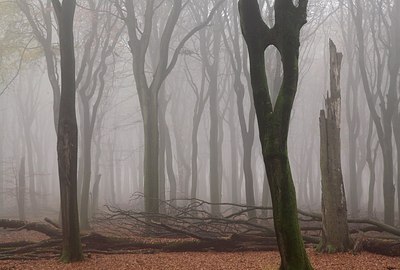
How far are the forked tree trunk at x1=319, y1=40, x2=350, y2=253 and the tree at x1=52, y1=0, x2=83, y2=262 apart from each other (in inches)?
206

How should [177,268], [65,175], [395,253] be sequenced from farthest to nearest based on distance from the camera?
[395,253] → [65,175] → [177,268]

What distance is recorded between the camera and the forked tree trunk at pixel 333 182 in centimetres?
944

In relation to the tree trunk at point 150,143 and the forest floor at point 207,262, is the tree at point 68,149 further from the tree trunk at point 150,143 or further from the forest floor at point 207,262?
the tree trunk at point 150,143

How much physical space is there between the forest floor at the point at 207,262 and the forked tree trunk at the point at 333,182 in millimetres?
372

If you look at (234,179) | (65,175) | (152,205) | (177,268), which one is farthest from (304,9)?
(234,179)

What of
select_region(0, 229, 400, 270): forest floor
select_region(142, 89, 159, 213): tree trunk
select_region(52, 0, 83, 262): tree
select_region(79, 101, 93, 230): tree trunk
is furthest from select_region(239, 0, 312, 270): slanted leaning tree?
select_region(79, 101, 93, 230): tree trunk

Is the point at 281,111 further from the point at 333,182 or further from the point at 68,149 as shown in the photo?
the point at 68,149

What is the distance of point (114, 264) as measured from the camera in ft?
28.0

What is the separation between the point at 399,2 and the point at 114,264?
666 inches

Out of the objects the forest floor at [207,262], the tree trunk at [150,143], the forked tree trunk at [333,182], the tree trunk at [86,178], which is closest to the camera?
the forest floor at [207,262]

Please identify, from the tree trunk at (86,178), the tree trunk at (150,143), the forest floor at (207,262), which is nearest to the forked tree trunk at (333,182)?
the forest floor at (207,262)

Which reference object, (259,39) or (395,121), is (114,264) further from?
(395,121)

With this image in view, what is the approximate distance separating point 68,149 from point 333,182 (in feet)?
18.7

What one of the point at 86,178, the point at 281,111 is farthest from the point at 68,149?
the point at 86,178
